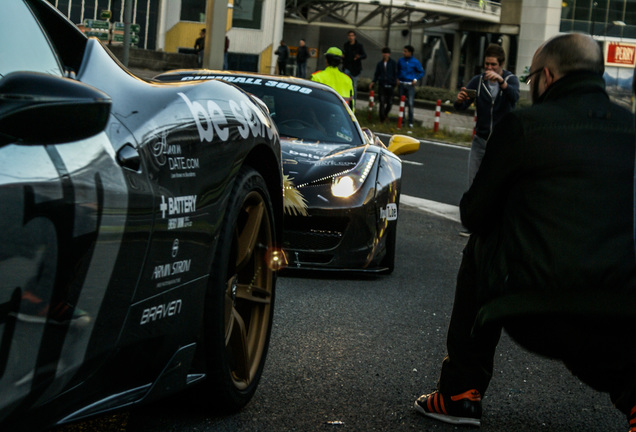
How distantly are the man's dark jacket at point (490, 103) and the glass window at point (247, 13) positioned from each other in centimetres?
4201

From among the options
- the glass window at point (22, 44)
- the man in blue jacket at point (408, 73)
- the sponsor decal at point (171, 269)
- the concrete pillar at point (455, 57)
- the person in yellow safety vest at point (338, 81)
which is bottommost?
the sponsor decal at point (171, 269)

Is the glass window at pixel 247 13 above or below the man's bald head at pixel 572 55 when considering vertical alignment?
above

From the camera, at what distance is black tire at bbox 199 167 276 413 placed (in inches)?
119

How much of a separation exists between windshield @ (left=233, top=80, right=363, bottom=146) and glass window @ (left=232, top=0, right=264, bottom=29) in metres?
43.2

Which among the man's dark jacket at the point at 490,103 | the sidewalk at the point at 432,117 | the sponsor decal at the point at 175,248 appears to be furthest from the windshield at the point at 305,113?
the sidewalk at the point at 432,117

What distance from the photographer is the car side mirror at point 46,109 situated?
180 cm

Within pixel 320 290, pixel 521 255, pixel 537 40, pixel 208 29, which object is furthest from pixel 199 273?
pixel 537 40

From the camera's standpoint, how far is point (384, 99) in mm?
22891

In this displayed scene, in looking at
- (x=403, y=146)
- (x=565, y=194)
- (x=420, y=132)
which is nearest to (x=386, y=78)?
(x=420, y=132)

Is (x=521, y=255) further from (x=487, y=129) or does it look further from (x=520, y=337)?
(x=487, y=129)

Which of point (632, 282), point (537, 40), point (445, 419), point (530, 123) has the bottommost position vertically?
point (445, 419)

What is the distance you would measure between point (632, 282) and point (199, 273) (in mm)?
1235

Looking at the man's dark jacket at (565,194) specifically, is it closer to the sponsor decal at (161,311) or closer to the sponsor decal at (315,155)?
the sponsor decal at (161,311)

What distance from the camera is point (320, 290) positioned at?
19.9 ft
